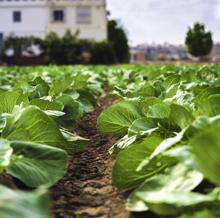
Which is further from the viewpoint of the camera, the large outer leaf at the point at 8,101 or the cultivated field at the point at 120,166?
the large outer leaf at the point at 8,101

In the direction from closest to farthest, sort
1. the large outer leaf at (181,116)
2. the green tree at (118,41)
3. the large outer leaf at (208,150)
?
the large outer leaf at (208,150) < the large outer leaf at (181,116) < the green tree at (118,41)

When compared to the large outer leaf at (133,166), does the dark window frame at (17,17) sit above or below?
above

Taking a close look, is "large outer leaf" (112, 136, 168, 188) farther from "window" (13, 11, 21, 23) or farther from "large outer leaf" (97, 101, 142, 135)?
"window" (13, 11, 21, 23)

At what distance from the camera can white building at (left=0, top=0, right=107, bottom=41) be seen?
38.2 metres

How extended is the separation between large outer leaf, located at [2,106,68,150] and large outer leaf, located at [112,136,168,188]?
0.33m

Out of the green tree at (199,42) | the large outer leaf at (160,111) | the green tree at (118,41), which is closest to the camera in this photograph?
the large outer leaf at (160,111)

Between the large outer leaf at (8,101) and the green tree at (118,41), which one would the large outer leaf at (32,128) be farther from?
the green tree at (118,41)

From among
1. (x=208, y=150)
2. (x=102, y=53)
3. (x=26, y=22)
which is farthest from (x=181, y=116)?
(x=26, y=22)

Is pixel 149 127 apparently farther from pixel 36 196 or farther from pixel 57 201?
pixel 36 196

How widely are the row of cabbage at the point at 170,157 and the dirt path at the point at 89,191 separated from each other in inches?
3.4

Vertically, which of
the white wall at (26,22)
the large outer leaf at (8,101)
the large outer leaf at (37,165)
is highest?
the white wall at (26,22)

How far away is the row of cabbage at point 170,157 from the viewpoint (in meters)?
1.22

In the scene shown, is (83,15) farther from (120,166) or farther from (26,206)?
(26,206)

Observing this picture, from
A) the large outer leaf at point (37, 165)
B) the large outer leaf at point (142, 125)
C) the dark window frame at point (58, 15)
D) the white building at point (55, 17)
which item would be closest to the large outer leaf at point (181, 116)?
the large outer leaf at point (142, 125)
